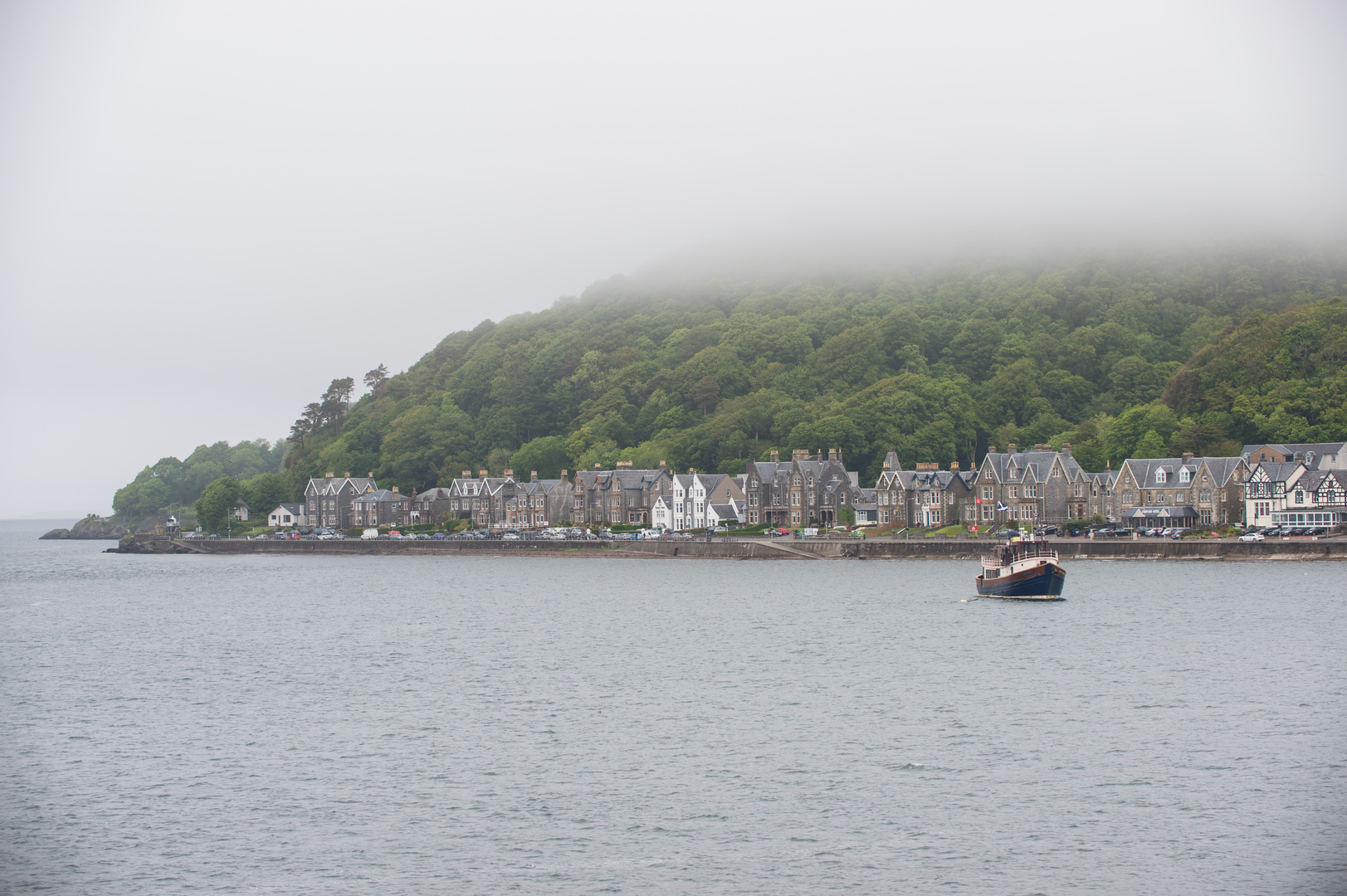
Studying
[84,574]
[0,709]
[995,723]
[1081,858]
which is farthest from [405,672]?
[84,574]

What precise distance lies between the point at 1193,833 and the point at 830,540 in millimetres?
75345

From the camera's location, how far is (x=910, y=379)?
442 feet

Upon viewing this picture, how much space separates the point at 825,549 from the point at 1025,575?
117 ft

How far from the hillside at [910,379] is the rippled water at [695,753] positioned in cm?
6156

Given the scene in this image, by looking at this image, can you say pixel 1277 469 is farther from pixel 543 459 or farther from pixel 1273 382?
pixel 543 459

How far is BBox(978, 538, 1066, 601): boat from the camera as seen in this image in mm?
60562

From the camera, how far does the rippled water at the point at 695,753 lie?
2080cm

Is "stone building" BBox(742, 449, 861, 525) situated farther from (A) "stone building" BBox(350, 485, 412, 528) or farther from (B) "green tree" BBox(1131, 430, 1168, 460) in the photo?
(A) "stone building" BBox(350, 485, 412, 528)

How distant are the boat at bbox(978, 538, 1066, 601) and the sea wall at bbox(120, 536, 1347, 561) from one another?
77.1 ft

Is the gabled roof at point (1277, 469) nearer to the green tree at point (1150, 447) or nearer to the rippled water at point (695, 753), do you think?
the green tree at point (1150, 447)

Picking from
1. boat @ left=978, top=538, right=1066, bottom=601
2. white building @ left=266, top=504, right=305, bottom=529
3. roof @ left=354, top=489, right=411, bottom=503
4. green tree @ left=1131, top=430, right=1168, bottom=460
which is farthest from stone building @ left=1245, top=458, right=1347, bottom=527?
white building @ left=266, top=504, right=305, bottom=529

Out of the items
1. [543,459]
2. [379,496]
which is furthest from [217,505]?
[543,459]

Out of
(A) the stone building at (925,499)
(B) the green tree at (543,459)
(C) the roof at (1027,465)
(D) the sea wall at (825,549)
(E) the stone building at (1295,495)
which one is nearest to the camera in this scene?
(D) the sea wall at (825,549)

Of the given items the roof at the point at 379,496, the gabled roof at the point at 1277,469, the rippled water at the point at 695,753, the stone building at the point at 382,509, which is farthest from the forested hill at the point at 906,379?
the rippled water at the point at 695,753
